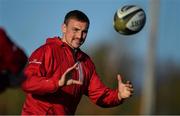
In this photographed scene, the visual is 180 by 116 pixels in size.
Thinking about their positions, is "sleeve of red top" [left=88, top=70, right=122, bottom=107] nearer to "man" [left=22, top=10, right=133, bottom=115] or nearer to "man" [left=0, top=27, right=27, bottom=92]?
"man" [left=22, top=10, right=133, bottom=115]

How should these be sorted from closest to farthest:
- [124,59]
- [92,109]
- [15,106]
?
[15,106] < [92,109] < [124,59]

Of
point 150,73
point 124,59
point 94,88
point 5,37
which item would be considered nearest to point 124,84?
point 94,88

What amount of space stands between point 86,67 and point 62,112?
660 millimetres

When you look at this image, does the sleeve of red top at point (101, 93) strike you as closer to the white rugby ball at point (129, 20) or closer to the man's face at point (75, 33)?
the man's face at point (75, 33)

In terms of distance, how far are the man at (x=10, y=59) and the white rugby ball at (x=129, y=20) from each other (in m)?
3.17

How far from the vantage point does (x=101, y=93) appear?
9.48 metres

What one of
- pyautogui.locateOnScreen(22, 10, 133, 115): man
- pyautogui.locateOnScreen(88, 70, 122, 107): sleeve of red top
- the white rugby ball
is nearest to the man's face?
pyautogui.locateOnScreen(22, 10, 133, 115): man

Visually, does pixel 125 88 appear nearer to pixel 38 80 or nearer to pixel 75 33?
pixel 75 33

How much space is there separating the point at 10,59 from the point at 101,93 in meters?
2.62

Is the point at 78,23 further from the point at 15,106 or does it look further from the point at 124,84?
Answer: the point at 15,106

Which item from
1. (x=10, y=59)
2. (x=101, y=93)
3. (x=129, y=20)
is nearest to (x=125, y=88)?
(x=101, y=93)

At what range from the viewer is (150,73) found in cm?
2492

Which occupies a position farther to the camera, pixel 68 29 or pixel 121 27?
pixel 121 27

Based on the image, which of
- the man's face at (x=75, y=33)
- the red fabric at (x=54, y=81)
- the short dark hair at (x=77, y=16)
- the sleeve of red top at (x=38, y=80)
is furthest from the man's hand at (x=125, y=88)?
the sleeve of red top at (x=38, y=80)
